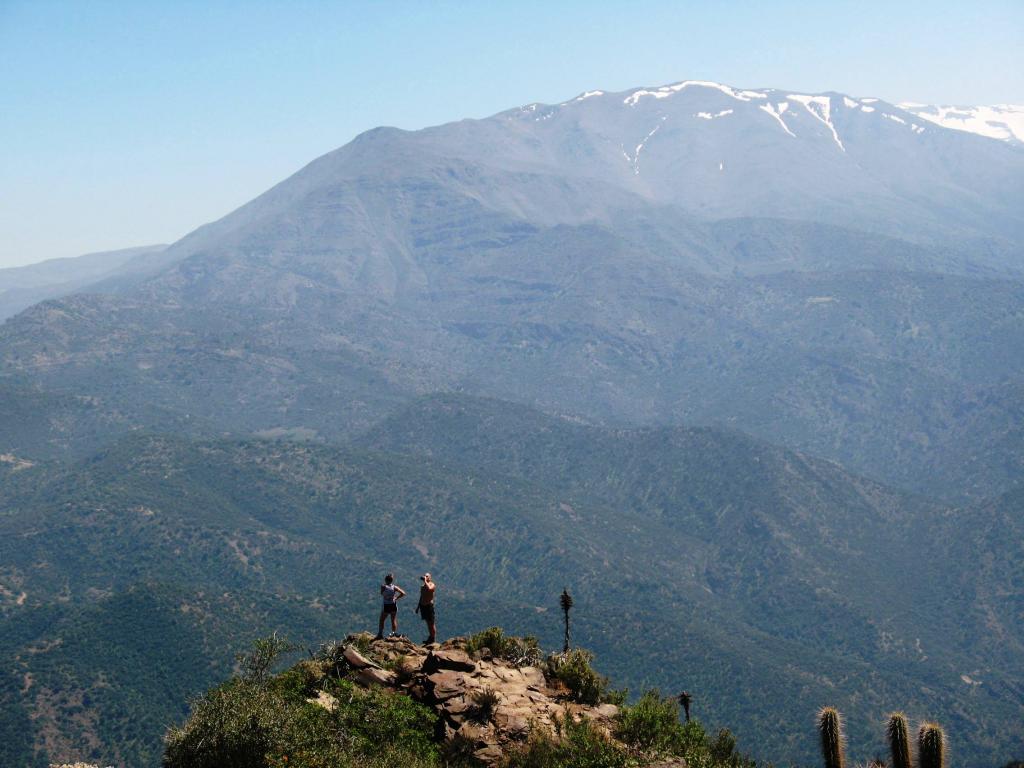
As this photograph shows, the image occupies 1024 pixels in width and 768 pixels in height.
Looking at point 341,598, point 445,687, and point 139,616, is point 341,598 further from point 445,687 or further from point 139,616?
point 445,687

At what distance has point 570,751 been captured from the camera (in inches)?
1464

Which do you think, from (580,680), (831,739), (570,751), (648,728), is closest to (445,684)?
(580,680)

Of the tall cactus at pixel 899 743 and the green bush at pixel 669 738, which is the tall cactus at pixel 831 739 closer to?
the tall cactus at pixel 899 743

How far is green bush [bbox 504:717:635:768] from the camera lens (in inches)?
1439

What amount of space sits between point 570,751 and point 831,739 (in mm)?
10516

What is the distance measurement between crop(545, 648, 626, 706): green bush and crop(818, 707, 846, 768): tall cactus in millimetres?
8477

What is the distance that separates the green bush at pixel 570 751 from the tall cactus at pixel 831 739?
26.8ft

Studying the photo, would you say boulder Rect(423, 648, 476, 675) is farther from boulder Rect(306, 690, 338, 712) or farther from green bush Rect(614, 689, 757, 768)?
green bush Rect(614, 689, 757, 768)

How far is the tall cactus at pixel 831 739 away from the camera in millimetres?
39938

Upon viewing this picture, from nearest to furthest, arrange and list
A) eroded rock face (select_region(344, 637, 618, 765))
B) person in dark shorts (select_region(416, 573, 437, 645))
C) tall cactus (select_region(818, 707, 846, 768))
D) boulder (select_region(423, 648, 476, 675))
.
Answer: eroded rock face (select_region(344, 637, 618, 765)) < tall cactus (select_region(818, 707, 846, 768)) < boulder (select_region(423, 648, 476, 675)) < person in dark shorts (select_region(416, 573, 437, 645))

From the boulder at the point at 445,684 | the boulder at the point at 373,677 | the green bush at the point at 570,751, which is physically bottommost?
the green bush at the point at 570,751

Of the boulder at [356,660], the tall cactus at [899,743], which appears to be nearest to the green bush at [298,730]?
the boulder at [356,660]

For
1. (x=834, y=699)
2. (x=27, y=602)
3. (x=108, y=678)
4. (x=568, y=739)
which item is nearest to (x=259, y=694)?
(x=568, y=739)

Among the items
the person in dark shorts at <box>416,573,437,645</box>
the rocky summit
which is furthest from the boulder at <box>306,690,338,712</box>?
Answer: the person in dark shorts at <box>416,573,437,645</box>
